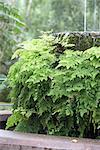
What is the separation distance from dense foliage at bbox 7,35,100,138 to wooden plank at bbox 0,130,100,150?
31 centimetres

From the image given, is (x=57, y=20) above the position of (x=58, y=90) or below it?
above

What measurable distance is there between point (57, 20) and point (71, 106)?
15895 millimetres

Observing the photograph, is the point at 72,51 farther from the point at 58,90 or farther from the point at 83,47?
the point at 58,90

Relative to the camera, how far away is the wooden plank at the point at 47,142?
2008mm

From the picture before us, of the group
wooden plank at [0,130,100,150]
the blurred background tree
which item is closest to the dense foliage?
wooden plank at [0,130,100,150]

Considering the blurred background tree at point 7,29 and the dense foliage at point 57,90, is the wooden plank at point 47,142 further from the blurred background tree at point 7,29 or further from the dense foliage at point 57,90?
the blurred background tree at point 7,29

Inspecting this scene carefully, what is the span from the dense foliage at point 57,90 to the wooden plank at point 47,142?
1.03 ft

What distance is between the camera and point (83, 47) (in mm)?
2799

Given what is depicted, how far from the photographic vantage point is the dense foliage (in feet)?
8.04

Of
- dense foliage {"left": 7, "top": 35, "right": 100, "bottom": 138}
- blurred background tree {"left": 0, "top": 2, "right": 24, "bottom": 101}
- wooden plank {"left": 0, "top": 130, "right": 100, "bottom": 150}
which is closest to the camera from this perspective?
wooden plank {"left": 0, "top": 130, "right": 100, "bottom": 150}

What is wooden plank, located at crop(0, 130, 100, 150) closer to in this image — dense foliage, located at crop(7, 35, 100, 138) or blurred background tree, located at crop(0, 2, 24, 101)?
dense foliage, located at crop(7, 35, 100, 138)

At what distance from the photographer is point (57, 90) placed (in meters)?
2.49

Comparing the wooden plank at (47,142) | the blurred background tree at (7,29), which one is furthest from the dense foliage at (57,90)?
the blurred background tree at (7,29)

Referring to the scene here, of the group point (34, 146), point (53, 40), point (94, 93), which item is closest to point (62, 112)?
point (94, 93)
